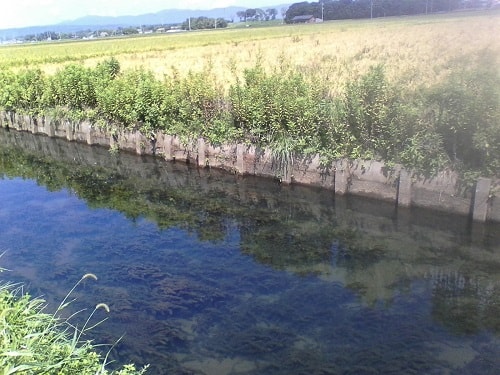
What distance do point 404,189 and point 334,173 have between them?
211 cm

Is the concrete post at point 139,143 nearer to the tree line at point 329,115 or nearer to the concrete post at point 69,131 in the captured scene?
the tree line at point 329,115

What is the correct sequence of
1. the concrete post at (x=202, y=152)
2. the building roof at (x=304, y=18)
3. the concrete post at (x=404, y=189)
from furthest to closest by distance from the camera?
the building roof at (x=304, y=18) < the concrete post at (x=202, y=152) < the concrete post at (x=404, y=189)

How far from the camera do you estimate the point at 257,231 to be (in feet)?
39.9

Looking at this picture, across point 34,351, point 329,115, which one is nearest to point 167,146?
point 329,115

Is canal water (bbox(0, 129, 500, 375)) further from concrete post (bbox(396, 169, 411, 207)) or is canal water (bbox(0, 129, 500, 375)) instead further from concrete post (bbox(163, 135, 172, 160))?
concrete post (bbox(163, 135, 172, 160))

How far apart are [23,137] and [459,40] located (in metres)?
30.2

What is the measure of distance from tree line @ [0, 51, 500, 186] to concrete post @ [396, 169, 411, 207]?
278 mm

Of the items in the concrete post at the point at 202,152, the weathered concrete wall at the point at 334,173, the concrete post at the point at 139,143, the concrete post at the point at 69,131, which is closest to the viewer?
the weathered concrete wall at the point at 334,173

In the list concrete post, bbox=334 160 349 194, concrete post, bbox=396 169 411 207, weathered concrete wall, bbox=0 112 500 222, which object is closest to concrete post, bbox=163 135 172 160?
weathered concrete wall, bbox=0 112 500 222

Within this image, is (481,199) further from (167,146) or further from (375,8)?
(375,8)

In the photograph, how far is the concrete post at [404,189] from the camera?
1233 cm

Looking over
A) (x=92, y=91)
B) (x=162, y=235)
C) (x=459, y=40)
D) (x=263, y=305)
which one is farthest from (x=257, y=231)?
(x=459, y=40)

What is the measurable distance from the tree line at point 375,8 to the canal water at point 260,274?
64.9 metres

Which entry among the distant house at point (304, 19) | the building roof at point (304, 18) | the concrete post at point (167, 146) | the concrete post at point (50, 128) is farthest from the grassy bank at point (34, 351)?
the building roof at point (304, 18)
